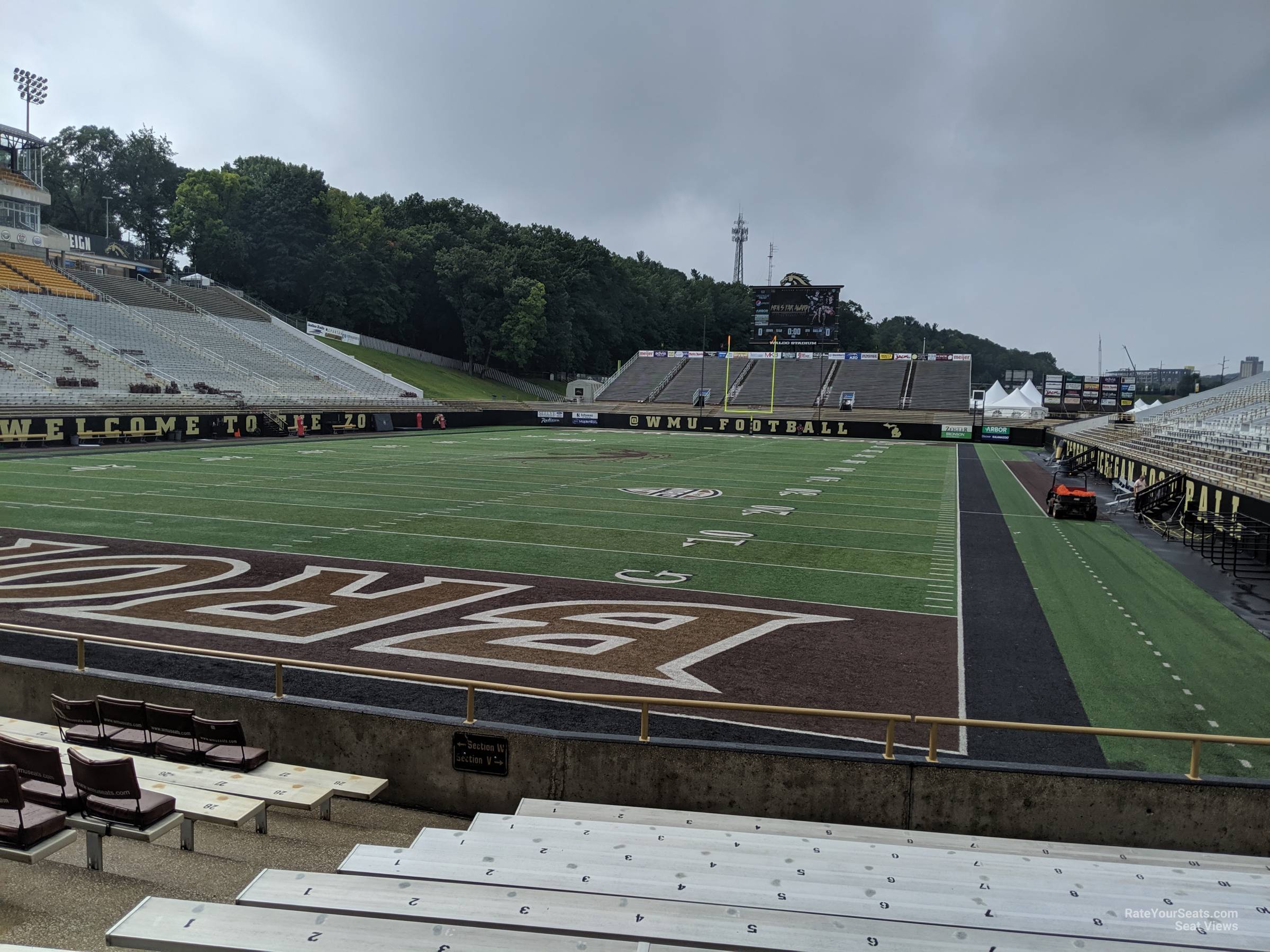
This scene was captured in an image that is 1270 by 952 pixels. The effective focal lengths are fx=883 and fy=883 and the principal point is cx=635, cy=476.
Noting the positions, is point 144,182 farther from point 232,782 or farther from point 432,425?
point 232,782

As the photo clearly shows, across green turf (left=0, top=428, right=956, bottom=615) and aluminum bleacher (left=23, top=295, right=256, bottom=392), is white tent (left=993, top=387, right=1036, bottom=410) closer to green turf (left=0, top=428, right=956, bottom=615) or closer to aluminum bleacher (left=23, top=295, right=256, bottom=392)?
green turf (left=0, top=428, right=956, bottom=615)

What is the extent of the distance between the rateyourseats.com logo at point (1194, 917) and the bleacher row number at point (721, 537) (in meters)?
13.6

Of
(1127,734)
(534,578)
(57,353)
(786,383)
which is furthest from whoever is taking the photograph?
(786,383)

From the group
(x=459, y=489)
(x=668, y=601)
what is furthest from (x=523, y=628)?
(x=459, y=489)

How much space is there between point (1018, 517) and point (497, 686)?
20.3 meters

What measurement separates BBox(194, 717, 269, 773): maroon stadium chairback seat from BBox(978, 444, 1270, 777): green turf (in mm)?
7559

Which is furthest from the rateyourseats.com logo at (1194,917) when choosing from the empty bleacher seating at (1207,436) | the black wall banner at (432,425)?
the black wall banner at (432,425)

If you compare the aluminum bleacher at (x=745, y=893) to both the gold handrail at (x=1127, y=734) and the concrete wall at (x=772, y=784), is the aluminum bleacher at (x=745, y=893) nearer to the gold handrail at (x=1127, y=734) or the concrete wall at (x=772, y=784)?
the concrete wall at (x=772, y=784)

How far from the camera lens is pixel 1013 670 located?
10.9 metres

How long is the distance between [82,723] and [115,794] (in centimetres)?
232

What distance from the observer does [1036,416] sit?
72062 mm

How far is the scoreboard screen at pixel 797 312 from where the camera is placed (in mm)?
67000

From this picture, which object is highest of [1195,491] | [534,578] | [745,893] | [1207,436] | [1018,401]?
[1018,401]

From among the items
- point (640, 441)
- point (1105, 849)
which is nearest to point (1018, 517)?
point (1105, 849)
